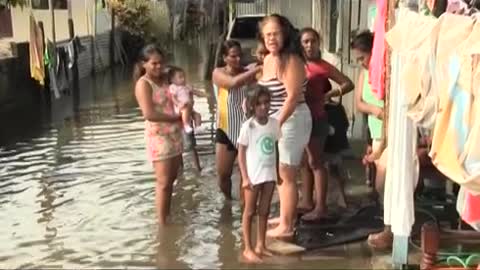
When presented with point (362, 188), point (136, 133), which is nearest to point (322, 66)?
point (362, 188)

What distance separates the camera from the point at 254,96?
6.54 m

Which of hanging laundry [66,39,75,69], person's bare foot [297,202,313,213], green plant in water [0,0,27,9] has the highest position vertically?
green plant in water [0,0,27,9]

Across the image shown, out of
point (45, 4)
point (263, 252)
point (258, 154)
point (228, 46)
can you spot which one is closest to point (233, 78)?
point (228, 46)

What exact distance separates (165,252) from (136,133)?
666cm

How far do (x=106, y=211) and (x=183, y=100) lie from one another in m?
1.65

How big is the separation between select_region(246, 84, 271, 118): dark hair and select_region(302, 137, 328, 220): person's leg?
3.73 ft

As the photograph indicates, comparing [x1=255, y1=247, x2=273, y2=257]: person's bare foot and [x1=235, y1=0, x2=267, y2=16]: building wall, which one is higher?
[x1=235, y1=0, x2=267, y2=16]: building wall

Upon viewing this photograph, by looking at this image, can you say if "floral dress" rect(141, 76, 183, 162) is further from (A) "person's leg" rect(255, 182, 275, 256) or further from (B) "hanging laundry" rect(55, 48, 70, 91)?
(B) "hanging laundry" rect(55, 48, 70, 91)

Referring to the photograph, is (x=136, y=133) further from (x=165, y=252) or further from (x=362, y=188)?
(x=165, y=252)

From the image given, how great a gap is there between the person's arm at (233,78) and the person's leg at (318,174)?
791 mm

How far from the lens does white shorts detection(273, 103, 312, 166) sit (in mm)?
6867

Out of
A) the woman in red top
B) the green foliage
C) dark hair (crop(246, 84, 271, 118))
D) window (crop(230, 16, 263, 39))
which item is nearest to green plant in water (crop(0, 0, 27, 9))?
the green foliage

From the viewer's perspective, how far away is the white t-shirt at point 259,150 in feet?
21.4

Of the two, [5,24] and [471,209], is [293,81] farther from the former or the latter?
[5,24]
